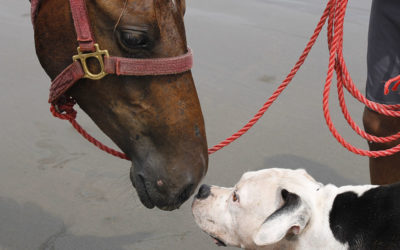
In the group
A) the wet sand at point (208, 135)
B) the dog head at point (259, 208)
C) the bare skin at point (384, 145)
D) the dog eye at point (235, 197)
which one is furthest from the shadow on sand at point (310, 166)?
the dog eye at point (235, 197)

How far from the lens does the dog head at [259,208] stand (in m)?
2.14

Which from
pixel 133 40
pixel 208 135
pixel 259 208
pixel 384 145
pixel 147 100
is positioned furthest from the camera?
pixel 208 135

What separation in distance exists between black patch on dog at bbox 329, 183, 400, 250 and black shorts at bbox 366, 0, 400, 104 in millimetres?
737

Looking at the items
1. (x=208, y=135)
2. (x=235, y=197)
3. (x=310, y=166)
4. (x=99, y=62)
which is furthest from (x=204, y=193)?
(x=208, y=135)

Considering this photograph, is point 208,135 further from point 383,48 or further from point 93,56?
point 93,56

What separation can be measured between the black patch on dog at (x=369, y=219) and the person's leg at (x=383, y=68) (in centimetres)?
63

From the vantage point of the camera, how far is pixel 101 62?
1.93m

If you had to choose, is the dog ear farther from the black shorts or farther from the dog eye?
the black shorts

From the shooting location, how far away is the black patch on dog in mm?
2113

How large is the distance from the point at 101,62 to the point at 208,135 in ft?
9.20

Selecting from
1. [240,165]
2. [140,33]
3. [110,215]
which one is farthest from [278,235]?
[240,165]

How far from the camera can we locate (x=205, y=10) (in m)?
7.41

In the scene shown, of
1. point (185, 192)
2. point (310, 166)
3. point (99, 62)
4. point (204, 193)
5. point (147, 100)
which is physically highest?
point (99, 62)

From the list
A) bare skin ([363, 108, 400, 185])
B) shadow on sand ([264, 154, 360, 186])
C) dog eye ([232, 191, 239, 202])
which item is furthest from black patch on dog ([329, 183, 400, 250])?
shadow on sand ([264, 154, 360, 186])
